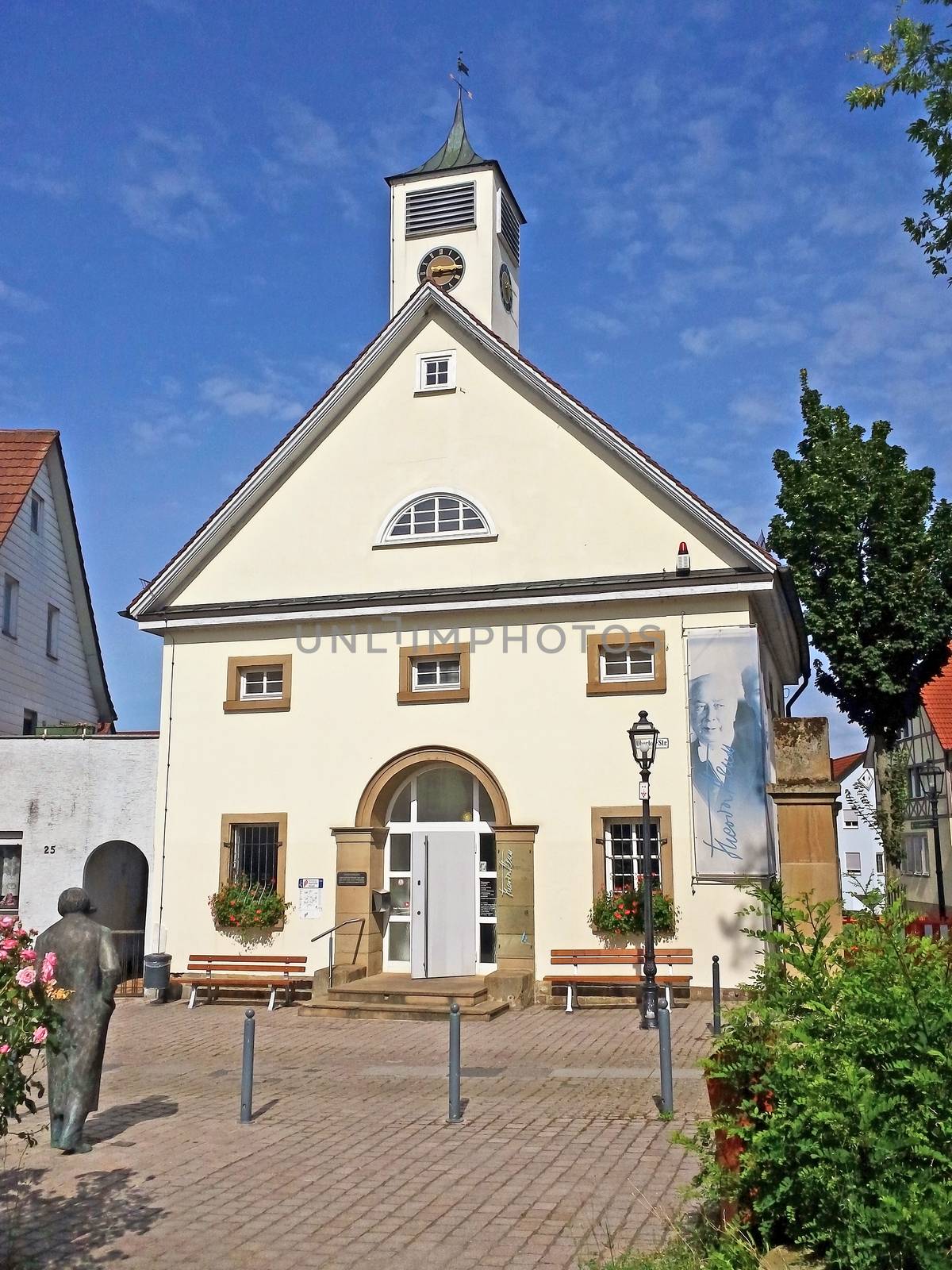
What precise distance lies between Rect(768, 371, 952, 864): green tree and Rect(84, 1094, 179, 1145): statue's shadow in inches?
697

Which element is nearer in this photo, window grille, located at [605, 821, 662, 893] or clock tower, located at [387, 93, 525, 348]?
window grille, located at [605, 821, 662, 893]

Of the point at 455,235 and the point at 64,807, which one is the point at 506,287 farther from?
the point at 64,807

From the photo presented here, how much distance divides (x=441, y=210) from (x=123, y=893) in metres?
14.4

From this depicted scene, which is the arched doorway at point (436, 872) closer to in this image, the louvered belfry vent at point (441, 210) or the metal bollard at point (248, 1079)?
the metal bollard at point (248, 1079)

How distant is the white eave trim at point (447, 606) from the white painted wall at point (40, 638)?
5.75m

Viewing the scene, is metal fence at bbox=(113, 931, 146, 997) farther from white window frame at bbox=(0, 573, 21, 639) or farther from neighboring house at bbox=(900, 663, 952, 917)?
neighboring house at bbox=(900, 663, 952, 917)

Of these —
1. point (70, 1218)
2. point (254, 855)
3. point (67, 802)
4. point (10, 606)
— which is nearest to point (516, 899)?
point (254, 855)

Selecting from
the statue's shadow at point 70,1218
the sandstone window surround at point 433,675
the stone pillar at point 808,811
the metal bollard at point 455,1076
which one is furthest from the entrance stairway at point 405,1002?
the statue's shadow at point 70,1218

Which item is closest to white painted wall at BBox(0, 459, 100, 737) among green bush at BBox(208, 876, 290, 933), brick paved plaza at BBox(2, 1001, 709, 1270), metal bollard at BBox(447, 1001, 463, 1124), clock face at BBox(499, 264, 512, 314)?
green bush at BBox(208, 876, 290, 933)

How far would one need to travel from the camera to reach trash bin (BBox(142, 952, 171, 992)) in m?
19.4

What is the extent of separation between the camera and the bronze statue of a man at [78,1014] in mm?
9375

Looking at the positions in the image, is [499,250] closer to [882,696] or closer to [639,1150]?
[882,696]

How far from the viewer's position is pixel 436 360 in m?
20.8

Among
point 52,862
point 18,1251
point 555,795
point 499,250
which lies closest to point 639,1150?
point 18,1251
